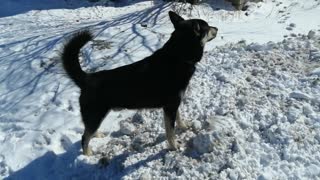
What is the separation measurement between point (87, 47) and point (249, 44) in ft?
9.24

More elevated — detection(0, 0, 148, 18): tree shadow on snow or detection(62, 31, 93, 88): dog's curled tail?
detection(62, 31, 93, 88): dog's curled tail

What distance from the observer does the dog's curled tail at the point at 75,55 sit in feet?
16.7

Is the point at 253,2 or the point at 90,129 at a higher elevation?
the point at 90,129

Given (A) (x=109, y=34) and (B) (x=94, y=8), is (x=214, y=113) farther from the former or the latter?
(B) (x=94, y=8)

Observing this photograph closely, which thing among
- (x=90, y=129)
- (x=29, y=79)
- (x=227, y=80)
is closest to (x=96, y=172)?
(x=90, y=129)

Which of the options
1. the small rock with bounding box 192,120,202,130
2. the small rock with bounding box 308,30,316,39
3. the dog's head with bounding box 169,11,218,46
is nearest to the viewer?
the dog's head with bounding box 169,11,218,46

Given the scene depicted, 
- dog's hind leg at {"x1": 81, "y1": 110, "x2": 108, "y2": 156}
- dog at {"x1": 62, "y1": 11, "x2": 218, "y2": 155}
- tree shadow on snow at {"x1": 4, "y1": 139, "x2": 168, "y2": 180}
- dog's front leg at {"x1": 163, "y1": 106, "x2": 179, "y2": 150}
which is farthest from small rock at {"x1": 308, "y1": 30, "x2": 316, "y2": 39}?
dog's hind leg at {"x1": 81, "y1": 110, "x2": 108, "y2": 156}

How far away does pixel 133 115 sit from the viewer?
611cm

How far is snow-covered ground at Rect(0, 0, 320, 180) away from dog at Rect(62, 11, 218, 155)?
355 mm

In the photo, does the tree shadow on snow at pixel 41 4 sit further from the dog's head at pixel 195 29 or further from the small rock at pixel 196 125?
the dog's head at pixel 195 29

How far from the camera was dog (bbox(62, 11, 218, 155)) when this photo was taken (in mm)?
5105

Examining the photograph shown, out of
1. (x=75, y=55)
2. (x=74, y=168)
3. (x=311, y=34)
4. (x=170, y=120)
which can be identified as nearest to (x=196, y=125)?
(x=170, y=120)

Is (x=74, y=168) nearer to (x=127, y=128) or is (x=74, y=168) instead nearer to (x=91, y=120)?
(x=91, y=120)

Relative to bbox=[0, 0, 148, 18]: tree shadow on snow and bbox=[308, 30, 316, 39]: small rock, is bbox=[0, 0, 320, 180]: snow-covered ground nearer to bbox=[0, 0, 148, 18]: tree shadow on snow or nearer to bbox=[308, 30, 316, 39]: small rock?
bbox=[308, 30, 316, 39]: small rock
